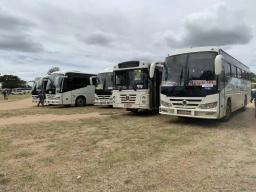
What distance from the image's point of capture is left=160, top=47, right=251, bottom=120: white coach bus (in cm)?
1157

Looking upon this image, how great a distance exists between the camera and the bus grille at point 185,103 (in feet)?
39.1

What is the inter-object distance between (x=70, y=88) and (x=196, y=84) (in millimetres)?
14423

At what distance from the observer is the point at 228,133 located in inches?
419

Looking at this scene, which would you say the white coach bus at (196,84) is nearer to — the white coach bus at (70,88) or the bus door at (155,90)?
the bus door at (155,90)

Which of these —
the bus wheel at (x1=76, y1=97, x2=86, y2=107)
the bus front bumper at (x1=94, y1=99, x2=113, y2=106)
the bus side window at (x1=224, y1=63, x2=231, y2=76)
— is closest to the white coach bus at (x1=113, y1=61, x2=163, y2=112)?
the bus side window at (x1=224, y1=63, x2=231, y2=76)

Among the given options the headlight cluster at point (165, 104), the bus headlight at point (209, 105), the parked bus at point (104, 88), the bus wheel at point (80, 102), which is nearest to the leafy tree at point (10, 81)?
the bus wheel at point (80, 102)

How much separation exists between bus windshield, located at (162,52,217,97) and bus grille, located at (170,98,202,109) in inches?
8.2

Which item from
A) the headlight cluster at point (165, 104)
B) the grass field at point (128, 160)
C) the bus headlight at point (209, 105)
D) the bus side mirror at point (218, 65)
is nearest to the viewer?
the grass field at point (128, 160)

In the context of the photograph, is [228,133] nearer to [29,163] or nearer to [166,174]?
[166,174]

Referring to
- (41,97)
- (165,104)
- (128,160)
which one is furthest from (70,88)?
(128,160)

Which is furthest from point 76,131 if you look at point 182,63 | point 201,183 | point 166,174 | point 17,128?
point 201,183

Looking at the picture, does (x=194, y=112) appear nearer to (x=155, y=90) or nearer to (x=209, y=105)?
(x=209, y=105)

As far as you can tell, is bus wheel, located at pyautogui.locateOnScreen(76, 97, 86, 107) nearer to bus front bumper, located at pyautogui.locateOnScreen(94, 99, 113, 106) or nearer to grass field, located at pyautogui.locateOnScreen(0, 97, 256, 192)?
bus front bumper, located at pyautogui.locateOnScreen(94, 99, 113, 106)

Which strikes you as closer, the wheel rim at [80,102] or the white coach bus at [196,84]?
the white coach bus at [196,84]
